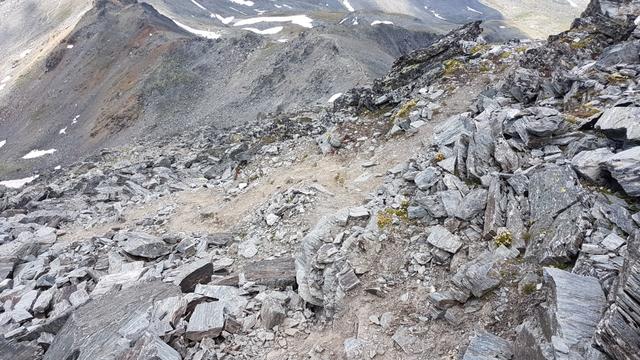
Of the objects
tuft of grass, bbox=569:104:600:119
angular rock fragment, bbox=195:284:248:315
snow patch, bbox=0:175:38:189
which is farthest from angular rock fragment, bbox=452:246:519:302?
snow patch, bbox=0:175:38:189

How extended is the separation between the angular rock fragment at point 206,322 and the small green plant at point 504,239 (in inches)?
333

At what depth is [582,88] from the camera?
18531 millimetres

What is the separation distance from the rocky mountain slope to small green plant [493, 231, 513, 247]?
0.22 feet

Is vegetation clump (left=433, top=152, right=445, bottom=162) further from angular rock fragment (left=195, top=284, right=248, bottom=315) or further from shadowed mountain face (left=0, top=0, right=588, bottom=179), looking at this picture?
shadowed mountain face (left=0, top=0, right=588, bottom=179)

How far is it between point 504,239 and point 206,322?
9.12m

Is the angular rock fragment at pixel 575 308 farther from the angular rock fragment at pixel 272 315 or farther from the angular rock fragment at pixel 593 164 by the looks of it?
the angular rock fragment at pixel 272 315

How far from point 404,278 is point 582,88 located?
12.1m

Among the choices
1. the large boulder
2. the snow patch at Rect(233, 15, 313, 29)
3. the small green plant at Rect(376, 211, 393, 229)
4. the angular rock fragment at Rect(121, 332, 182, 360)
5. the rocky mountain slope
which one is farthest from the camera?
the snow patch at Rect(233, 15, 313, 29)

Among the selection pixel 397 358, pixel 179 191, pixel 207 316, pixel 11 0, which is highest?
pixel 11 0

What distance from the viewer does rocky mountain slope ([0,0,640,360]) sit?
34.5 feet

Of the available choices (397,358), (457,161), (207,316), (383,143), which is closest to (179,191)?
(383,143)

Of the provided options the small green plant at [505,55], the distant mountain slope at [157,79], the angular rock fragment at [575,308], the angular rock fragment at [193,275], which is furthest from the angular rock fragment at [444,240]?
the distant mountain slope at [157,79]

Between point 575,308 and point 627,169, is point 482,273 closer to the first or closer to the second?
point 575,308

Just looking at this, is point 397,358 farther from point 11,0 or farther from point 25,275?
point 11,0
